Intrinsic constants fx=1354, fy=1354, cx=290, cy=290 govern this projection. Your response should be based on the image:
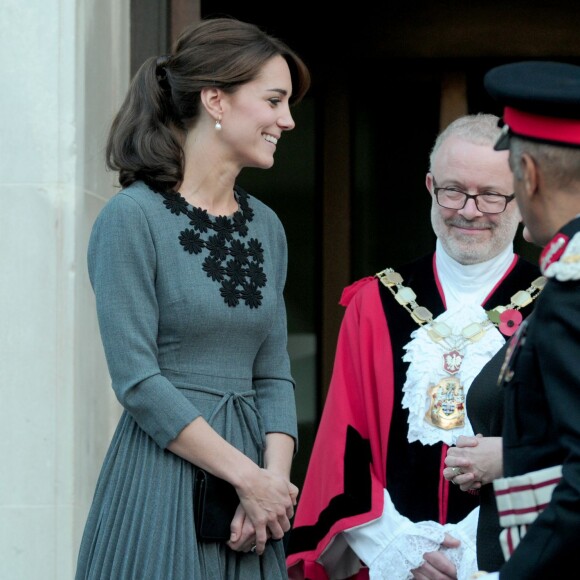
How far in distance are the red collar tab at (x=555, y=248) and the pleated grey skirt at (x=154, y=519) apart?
1001 mm

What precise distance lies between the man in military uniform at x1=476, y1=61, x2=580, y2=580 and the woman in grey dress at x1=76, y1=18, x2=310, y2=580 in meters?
0.83

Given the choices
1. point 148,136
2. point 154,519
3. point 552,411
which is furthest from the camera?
point 148,136

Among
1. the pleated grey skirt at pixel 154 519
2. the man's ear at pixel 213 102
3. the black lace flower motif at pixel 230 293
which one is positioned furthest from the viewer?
the man's ear at pixel 213 102

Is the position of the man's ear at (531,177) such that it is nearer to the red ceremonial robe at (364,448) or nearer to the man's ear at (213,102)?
Result: the man's ear at (213,102)

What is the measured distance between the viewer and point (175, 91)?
302cm

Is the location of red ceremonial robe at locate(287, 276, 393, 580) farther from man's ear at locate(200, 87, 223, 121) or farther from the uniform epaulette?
the uniform epaulette

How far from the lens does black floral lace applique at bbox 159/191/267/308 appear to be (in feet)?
9.42

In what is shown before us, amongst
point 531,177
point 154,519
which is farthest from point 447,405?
point 531,177

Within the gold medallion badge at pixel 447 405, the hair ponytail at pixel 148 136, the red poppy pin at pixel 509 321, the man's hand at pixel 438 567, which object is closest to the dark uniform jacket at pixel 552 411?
the hair ponytail at pixel 148 136

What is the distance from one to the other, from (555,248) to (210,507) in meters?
1.06

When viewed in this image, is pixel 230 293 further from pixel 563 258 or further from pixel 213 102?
pixel 563 258

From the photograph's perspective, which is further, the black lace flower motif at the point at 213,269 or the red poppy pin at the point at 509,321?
the red poppy pin at the point at 509,321

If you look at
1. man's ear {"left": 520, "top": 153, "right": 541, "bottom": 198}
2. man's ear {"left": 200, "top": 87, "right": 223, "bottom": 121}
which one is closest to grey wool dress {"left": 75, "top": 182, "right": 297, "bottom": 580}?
man's ear {"left": 200, "top": 87, "right": 223, "bottom": 121}

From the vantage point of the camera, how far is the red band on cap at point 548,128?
2.03m
